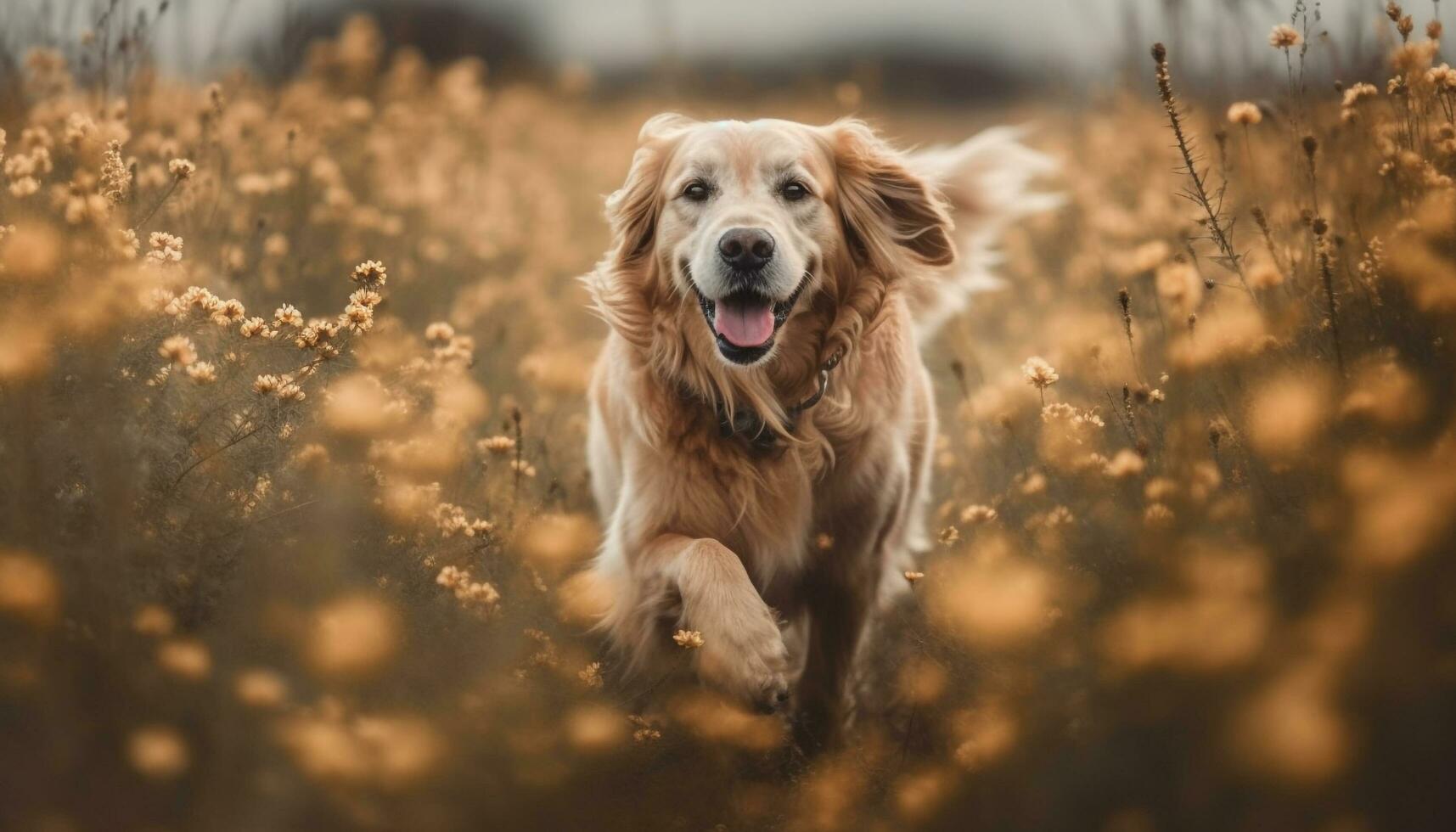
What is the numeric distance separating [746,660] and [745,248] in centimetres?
105

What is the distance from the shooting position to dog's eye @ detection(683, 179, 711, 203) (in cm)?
315

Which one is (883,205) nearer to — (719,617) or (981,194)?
(981,194)

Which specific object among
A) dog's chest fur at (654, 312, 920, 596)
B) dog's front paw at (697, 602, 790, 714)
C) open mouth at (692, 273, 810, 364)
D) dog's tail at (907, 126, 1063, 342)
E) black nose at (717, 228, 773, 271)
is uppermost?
dog's tail at (907, 126, 1063, 342)

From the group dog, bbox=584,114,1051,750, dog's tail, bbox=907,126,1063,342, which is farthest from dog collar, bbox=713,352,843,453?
dog's tail, bbox=907,126,1063,342

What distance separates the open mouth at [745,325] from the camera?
2881mm

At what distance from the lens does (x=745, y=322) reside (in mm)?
2918

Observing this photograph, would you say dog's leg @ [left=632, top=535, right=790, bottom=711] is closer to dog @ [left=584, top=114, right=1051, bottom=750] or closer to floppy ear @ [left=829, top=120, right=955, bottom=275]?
dog @ [left=584, top=114, right=1051, bottom=750]

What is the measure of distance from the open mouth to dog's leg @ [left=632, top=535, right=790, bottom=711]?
509 mm

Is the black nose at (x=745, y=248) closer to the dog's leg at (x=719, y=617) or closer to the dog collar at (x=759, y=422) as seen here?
the dog collar at (x=759, y=422)

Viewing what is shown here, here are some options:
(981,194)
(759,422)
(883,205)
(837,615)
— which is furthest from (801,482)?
(981,194)

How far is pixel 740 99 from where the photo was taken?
25.6ft

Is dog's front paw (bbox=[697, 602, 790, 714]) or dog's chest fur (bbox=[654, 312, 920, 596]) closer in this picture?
dog's front paw (bbox=[697, 602, 790, 714])

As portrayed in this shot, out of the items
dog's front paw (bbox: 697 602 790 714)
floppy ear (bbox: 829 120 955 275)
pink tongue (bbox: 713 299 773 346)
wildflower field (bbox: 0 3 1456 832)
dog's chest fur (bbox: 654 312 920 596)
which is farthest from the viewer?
floppy ear (bbox: 829 120 955 275)

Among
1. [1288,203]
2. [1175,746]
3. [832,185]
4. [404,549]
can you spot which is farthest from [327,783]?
[1288,203]
